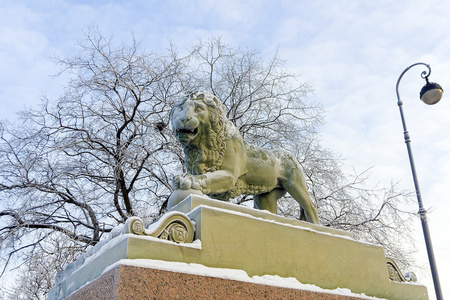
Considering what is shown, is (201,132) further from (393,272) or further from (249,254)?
(393,272)

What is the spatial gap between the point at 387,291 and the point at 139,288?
3.49 meters

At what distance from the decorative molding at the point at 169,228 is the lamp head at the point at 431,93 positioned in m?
8.75

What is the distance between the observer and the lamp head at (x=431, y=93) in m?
10.6

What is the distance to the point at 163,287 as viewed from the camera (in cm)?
349

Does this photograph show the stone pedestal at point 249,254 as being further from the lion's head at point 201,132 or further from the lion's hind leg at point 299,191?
the lion's head at point 201,132

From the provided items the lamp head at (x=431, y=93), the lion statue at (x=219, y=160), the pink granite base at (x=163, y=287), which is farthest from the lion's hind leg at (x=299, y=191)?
the lamp head at (x=431, y=93)

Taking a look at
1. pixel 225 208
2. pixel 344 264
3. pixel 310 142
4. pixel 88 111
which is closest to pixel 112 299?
pixel 225 208

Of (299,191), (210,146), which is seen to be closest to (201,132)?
(210,146)

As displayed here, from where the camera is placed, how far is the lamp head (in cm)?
1065

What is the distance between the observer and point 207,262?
396 centimetres

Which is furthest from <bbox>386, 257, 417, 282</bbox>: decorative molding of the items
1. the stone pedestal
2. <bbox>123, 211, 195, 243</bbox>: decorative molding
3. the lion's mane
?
<bbox>123, 211, 195, 243</bbox>: decorative molding

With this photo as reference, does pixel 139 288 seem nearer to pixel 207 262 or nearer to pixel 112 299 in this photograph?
pixel 112 299

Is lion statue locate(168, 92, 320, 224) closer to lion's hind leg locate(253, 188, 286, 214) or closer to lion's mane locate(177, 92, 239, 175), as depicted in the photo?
lion's mane locate(177, 92, 239, 175)

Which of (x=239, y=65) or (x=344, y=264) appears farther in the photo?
A: (x=239, y=65)
